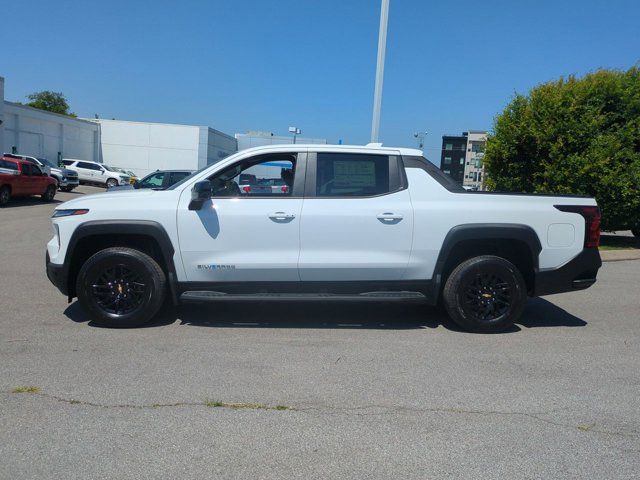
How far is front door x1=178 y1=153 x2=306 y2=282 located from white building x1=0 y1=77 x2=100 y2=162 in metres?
29.5

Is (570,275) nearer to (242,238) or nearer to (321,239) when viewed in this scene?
(321,239)

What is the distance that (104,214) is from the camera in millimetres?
5418

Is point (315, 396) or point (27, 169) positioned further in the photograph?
point (27, 169)

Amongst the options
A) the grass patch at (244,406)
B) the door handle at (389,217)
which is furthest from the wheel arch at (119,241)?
the door handle at (389,217)

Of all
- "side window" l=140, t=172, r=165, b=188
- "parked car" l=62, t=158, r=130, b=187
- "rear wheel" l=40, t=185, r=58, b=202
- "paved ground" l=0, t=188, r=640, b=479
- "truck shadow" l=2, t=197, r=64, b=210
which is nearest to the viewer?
"paved ground" l=0, t=188, r=640, b=479

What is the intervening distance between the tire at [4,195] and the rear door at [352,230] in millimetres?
17089

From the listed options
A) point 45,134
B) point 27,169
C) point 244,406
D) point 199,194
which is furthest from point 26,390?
point 45,134

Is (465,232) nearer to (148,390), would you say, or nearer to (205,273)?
(205,273)

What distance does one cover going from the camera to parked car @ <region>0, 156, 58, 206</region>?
19.0 meters

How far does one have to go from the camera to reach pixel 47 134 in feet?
132

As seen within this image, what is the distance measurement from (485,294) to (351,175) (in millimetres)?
1899

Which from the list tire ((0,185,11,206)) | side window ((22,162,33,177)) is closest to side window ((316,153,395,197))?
tire ((0,185,11,206))

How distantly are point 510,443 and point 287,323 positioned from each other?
118 inches

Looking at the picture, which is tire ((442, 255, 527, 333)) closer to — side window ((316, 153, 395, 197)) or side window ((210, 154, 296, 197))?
side window ((316, 153, 395, 197))
